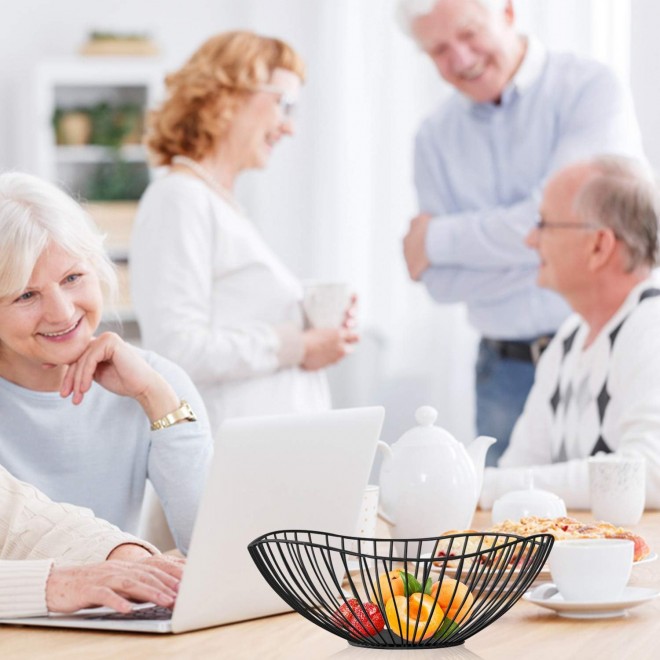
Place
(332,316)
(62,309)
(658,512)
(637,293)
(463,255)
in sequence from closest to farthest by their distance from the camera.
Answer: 1. (62,309)
2. (658,512)
3. (637,293)
4. (332,316)
5. (463,255)

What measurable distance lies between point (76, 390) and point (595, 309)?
3.74 feet

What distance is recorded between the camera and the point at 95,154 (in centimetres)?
531

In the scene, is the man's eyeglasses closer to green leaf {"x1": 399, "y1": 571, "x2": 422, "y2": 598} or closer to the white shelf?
green leaf {"x1": 399, "y1": 571, "x2": 422, "y2": 598}

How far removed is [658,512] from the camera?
2.06 meters

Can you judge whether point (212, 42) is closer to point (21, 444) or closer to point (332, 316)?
point (332, 316)

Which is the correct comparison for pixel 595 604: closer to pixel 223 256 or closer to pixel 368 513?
pixel 368 513

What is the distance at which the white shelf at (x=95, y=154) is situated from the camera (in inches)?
207

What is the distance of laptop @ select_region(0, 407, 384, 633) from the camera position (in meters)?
1.23

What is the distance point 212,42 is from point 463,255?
0.80m

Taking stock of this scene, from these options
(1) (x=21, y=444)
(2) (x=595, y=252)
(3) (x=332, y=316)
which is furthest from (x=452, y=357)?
(1) (x=21, y=444)

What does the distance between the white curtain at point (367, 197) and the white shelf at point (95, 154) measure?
498 millimetres

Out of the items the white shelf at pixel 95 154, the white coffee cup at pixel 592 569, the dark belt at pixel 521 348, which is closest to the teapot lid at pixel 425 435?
the white coffee cup at pixel 592 569

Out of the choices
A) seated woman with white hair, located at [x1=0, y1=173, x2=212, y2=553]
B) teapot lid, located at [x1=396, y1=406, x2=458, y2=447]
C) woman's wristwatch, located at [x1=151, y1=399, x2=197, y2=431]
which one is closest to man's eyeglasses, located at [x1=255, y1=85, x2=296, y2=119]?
seated woman with white hair, located at [x1=0, y1=173, x2=212, y2=553]

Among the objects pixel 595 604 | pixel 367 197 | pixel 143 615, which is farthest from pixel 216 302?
pixel 367 197
